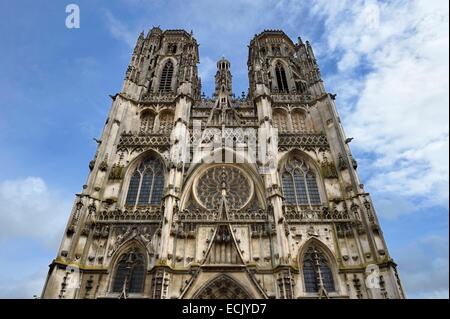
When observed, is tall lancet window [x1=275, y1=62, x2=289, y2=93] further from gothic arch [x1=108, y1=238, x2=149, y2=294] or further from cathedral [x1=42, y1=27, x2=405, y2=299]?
gothic arch [x1=108, y1=238, x2=149, y2=294]

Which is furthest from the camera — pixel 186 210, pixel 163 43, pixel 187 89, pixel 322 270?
pixel 163 43

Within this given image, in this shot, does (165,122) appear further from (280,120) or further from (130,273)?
(130,273)

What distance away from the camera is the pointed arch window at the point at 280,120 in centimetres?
2583

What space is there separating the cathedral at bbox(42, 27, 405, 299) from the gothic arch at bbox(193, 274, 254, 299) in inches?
2.2

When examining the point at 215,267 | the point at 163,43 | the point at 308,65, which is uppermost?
the point at 163,43

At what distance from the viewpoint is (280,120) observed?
2667cm

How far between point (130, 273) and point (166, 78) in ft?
69.7

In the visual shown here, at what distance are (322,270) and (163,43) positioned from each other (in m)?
31.0

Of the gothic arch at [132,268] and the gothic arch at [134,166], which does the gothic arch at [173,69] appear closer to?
the gothic arch at [134,166]

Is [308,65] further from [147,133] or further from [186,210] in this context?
[186,210]

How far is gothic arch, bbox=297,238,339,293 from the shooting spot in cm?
1658

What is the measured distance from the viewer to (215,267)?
15969mm

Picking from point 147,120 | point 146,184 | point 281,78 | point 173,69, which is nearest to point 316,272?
point 146,184
